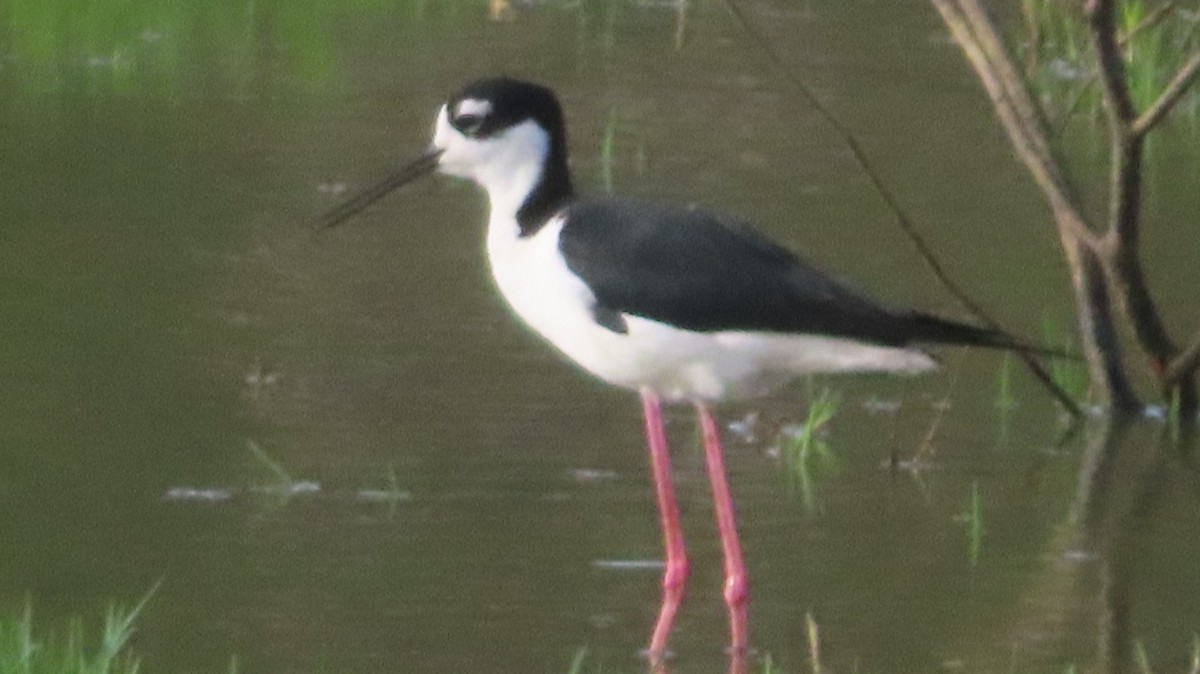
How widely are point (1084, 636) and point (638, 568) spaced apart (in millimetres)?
994

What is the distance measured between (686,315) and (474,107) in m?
0.75

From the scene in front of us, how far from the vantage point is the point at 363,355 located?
8070mm

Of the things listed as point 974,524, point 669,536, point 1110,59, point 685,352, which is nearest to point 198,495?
point 669,536

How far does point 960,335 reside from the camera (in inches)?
228

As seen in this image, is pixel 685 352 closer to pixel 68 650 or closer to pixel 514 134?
pixel 514 134

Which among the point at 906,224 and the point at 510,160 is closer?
the point at 510,160

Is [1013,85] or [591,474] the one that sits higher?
[1013,85]

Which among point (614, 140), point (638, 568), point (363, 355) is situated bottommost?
point (614, 140)

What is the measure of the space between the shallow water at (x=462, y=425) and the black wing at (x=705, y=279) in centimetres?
61

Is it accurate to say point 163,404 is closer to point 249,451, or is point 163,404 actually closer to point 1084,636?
point 249,451

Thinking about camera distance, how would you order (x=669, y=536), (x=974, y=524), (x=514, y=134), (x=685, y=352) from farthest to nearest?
(x=974, y=524)
(x=514, y=134)
(x=669, y=536)
(x=685, y=352)

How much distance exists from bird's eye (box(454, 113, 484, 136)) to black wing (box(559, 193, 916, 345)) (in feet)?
1.09

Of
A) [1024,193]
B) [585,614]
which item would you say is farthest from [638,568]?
[1024,193]

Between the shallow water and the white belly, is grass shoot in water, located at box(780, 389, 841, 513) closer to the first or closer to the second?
the shallow water
